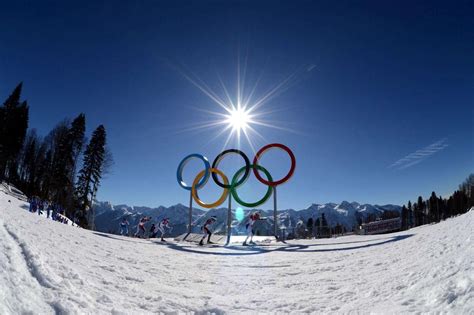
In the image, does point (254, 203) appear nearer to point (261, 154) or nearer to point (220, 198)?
point (220, 198)

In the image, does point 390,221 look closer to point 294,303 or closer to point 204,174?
point 204,174

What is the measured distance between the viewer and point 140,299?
18.7ft

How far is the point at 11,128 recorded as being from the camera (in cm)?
4362

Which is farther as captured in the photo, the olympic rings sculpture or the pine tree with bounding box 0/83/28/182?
the pine tree with bounding box 0/83/28/182

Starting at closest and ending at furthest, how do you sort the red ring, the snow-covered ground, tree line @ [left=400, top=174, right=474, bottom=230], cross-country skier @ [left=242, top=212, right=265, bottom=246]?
the snow-covered ground, cross-country skier @ [left=242, top=212, right=265, bottom=246], the red ring, tree line @ [left=400, top=174, right=474, bottom=230]

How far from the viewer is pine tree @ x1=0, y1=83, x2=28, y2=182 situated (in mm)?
42109

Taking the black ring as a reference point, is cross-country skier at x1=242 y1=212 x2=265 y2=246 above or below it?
below

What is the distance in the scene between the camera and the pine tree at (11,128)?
4211 centimetres

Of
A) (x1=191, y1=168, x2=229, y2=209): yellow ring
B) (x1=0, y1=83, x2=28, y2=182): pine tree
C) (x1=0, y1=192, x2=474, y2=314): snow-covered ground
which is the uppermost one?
(x1=0, y1=83, x2=28, y2=182): pine tree

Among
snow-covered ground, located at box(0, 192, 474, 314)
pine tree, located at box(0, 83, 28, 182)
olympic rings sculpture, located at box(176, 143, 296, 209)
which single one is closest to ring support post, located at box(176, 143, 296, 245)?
olympic rings sculpture, located at box(176, 143, 296, 209)

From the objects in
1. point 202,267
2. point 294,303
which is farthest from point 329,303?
point 202,267

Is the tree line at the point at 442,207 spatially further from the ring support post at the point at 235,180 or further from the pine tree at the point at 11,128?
the pine tree at the point at 11,128

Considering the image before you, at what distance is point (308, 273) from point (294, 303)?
3039mm

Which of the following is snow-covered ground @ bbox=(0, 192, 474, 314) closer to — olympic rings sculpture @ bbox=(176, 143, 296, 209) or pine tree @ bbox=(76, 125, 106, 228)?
olympic rings sculpture @ bbox=(176, 143, 296, 209)
